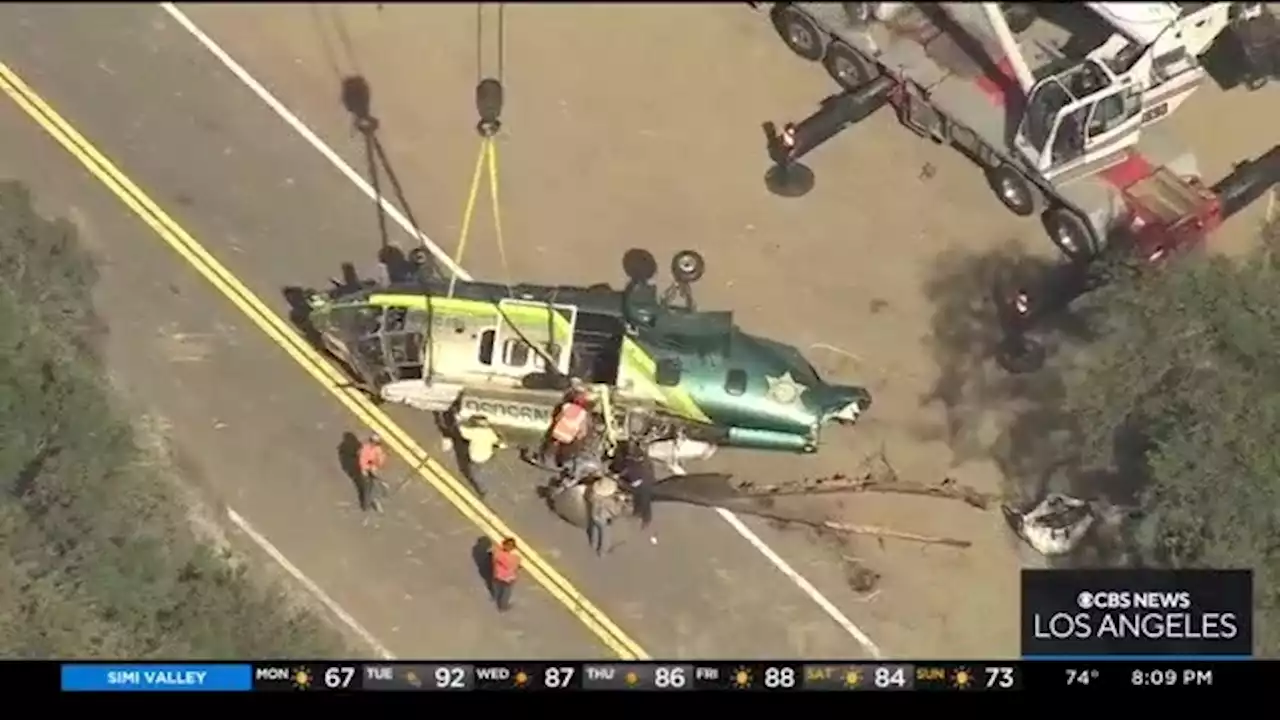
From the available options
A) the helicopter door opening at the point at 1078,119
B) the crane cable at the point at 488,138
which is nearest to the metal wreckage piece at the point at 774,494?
the crane cable at the point at 488,138

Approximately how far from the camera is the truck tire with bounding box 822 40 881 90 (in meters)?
4.66

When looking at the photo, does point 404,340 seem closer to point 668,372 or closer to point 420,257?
point 420,257

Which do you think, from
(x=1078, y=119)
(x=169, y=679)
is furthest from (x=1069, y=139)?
(x=169, y=679)

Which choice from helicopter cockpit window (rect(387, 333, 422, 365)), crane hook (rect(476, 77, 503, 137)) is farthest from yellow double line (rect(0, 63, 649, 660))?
crane hook (rect(476, 77, 503, 137))

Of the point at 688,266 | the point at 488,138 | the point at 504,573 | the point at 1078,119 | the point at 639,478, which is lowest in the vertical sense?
the point at 504,573

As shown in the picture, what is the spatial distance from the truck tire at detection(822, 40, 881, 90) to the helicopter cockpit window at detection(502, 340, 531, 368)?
0.95 m

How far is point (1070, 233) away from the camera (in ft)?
15.5

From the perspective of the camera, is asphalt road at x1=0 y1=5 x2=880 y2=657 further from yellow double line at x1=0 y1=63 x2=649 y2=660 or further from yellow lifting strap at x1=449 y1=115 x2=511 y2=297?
yellow lifting strap at x1=449 y1=115 x2=511 y2=297

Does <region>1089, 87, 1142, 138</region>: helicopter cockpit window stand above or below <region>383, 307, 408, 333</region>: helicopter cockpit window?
above

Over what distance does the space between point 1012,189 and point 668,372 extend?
899 mm

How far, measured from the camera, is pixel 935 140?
15.6 feet

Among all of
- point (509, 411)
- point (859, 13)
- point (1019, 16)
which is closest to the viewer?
point (1019, 16)

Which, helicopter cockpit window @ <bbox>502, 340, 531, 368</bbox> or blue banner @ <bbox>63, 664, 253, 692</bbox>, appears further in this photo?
helicopter cockpit window @ <bbox>502, 340, 531, 368</bbox>

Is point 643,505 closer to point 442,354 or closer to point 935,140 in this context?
point 442,354
